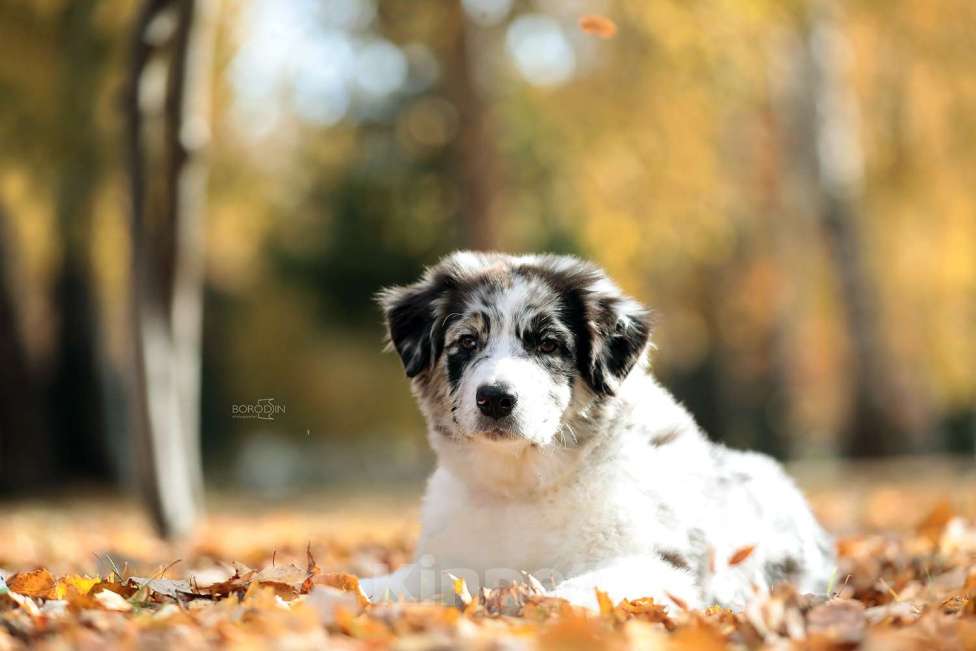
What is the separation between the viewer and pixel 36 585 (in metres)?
4.44

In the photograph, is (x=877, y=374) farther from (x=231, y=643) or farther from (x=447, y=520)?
(x=231, y=643)

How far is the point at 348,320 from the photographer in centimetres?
2797

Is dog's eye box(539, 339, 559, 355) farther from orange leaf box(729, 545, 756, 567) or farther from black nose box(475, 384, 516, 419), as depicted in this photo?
orange leaf box(729, 545, 756, 567)

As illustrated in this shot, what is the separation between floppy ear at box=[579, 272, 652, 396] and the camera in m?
5.14

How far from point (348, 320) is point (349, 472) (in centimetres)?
511

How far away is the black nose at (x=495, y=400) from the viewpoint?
15.5 ft

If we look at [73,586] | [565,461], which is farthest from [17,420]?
[565,461]

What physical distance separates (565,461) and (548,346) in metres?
0.52

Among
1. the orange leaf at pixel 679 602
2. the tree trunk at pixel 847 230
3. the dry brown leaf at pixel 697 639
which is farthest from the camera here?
the tree trunk at pixel 847 230

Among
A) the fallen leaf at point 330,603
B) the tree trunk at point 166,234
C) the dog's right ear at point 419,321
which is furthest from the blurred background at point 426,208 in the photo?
the fallen leaf at point 330,603

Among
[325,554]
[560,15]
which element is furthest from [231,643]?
[560,15]

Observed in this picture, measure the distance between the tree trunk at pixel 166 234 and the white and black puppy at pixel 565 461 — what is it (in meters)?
3.58

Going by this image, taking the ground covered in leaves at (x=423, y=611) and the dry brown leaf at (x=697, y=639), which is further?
the ground covered in leaves at (x=423, y=611)

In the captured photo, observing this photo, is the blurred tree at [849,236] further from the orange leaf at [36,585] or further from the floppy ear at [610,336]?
the orange leaf at [36,585]
